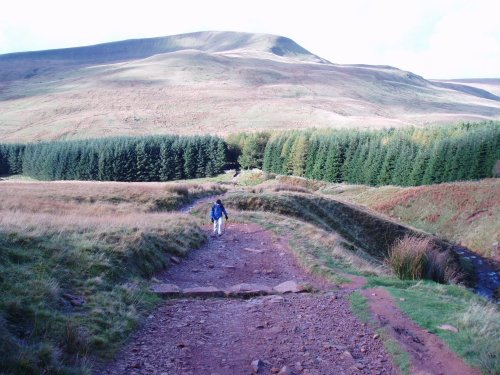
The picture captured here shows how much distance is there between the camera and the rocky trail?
7425 mm

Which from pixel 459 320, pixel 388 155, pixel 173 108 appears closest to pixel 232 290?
pixel 459 320

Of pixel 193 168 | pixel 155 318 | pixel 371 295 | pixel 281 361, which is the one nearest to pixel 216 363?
Answer: pixel 281 361

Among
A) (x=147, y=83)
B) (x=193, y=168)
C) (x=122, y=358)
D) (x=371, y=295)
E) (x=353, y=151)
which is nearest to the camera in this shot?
(x=122, y=358)

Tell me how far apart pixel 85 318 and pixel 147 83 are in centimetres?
18763

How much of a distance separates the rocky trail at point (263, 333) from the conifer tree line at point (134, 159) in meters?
74.2

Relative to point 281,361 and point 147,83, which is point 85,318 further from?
point 147,83

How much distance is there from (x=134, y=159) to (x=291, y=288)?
7726 centimetres

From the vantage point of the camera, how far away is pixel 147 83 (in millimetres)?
186000

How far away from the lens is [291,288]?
39.2ft

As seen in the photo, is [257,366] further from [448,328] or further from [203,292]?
[203,292]

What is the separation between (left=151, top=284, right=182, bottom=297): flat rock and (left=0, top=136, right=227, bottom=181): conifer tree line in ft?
248

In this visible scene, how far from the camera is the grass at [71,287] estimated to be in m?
6.43

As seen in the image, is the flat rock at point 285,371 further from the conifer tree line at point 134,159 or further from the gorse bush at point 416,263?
the conifer tree line at point 134,159

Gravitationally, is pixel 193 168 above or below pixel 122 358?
below
